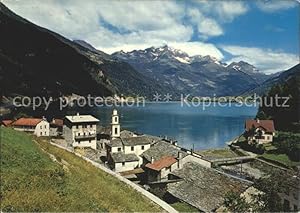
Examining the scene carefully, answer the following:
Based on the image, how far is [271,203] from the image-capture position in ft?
78.5

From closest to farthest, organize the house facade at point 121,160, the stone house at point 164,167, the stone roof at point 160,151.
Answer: the stone house at point 164,167 → the stone roof at point 160,151 → the house facade at point 121,160

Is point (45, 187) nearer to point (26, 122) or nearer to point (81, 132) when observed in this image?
point (81, 132)

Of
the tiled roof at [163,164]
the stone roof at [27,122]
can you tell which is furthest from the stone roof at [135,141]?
the stone roof at [27,122]

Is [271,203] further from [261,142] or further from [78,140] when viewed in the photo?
[261,142]

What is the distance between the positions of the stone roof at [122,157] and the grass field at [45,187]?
94.8 feet

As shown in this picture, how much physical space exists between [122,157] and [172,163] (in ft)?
36.0

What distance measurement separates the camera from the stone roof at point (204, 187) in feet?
101

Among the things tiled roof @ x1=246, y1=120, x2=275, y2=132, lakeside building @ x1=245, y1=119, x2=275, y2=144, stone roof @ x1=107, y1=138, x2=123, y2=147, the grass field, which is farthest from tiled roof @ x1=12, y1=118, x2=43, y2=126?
the grass field

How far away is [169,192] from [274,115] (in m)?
66.6

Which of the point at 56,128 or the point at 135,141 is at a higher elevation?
the point at 56,128

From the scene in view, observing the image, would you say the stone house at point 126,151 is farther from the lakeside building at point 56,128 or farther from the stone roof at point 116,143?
the lakeside building at point 56,128

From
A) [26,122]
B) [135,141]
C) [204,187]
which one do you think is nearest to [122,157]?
[135,141]

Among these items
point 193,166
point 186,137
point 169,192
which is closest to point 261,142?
point 186,137

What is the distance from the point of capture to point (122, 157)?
48906 millimetres
